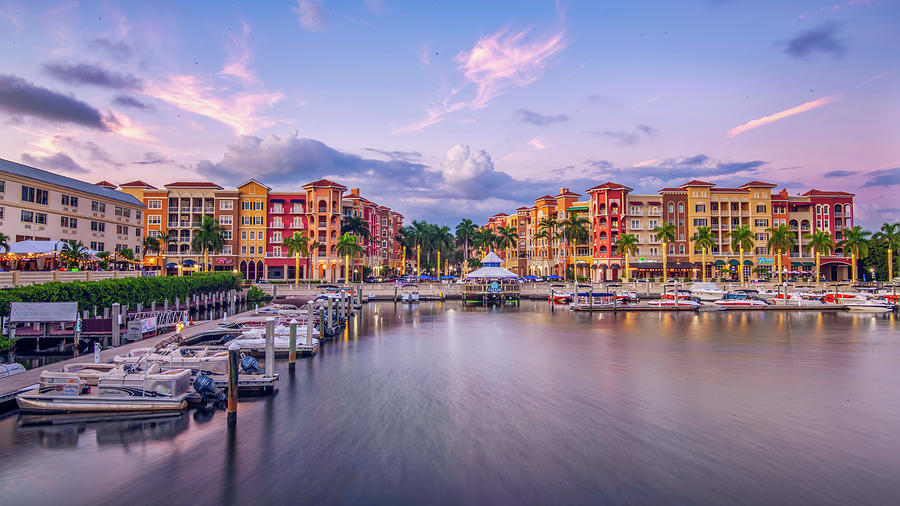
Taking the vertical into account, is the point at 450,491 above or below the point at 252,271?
below

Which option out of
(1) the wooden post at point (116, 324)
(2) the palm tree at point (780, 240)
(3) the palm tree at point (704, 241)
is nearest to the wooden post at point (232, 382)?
(1) the wooden post at point (116, 324)

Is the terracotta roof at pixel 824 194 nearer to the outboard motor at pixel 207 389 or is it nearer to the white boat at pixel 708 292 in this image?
the white boat at pixel 708 292

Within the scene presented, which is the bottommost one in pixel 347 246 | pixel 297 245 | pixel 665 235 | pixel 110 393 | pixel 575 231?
pixel 110 393

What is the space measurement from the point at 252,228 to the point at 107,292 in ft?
198

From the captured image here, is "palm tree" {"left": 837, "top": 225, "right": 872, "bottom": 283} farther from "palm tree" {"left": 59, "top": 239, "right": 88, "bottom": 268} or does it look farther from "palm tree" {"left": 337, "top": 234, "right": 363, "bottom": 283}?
"palm tree" {"left": 59, "top": 239, "right": 88, "bottom": 268}

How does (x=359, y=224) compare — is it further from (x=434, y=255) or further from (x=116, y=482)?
(x=116, y=482)

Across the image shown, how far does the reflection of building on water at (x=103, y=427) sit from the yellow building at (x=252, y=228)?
267 ft

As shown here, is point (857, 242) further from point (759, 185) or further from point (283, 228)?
point (283, 228)

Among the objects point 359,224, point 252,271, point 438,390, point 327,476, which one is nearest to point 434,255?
point 359,224

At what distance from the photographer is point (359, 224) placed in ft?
347

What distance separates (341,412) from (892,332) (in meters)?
52.0

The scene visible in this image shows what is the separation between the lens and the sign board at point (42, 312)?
98.2ft

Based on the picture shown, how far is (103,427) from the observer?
18.3 m

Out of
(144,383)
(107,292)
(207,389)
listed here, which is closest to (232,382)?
(207,389)
